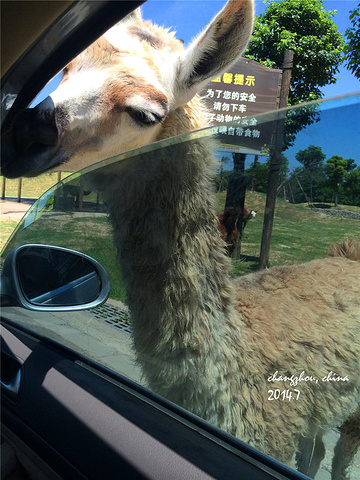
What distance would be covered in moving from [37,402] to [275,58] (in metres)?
2.16

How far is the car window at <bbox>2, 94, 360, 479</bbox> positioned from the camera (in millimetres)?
1188

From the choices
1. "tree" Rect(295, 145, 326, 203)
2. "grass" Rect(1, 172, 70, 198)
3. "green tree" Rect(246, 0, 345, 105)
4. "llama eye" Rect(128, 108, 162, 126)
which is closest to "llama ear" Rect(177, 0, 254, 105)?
"llama eye" Rect(128, 108, 162, 126)

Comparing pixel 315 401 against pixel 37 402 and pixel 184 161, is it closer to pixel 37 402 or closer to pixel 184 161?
pixel 184 161

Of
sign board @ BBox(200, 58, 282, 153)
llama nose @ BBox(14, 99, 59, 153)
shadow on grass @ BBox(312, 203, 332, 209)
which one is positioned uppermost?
sign board @ BBox(200, 58, 282, 153)

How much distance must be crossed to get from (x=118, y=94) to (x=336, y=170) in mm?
953

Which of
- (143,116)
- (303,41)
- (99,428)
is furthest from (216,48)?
(99,428)

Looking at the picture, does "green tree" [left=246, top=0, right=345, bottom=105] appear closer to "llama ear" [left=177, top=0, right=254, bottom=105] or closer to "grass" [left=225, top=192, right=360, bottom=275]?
"llama ear" [left=177, top=0, right=254, bottom=105]

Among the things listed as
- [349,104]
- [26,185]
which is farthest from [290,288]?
[26,185]

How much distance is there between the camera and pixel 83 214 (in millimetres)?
1422

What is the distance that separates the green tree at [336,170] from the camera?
2.84 ft

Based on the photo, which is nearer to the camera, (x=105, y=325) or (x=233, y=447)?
(x=233, y=447)

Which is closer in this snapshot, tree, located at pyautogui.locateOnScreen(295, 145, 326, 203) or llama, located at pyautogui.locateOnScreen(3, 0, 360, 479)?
tree, located at pyautogui.locateOnScreen(295, 145, 326, 203)

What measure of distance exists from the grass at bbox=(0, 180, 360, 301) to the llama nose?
18cm

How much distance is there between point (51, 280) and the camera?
166 centimetres
